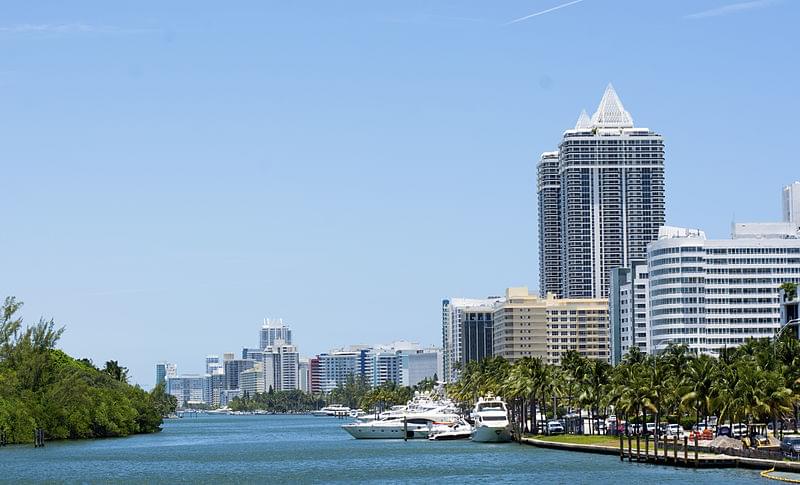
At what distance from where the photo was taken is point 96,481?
122500 millimetres

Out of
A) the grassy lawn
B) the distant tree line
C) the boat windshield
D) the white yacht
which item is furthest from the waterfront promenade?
the boat windshield

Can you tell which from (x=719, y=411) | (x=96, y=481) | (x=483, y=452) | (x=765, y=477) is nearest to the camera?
(x=765, y=477)

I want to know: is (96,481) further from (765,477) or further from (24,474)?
(765,477)

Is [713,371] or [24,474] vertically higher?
[713,371]

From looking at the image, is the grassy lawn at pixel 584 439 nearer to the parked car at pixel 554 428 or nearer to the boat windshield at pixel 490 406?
the parked car at pixel 554 428

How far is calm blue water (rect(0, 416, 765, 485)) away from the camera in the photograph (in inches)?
4537

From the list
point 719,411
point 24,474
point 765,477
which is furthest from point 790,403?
point 24,474

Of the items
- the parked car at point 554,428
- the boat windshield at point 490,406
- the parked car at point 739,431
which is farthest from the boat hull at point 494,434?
the parked car at point 739,431

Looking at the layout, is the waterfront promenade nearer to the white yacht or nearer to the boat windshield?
the white yacht

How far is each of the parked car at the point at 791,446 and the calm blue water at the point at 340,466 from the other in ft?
17.1

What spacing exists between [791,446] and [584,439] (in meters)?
47.7

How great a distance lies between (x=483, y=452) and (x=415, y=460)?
11.6 meters

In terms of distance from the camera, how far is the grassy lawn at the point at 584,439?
150 meters

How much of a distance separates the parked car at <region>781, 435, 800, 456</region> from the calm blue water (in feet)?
17.1
